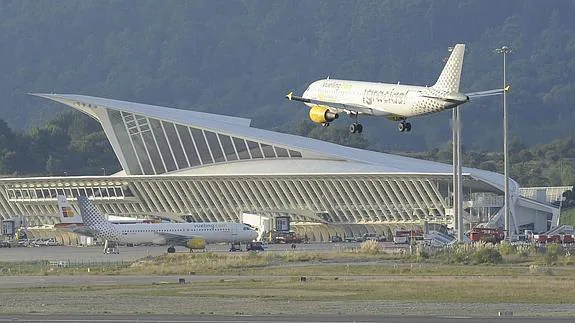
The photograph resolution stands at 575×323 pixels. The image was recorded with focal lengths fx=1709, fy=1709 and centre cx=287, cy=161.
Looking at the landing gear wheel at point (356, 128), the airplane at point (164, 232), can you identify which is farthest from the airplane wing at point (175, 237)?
the landing gear wheel at point (356, 128)

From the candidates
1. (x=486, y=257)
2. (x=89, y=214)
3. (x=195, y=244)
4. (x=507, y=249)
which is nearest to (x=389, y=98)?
(x=486, y=257)

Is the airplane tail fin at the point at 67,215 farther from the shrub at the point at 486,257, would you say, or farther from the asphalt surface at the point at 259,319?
the asphalt surface at the point at 259,319

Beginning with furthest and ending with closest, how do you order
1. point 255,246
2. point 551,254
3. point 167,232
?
point 167,232
point 255,246
point 551,254

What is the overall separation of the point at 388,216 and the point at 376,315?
373 feet

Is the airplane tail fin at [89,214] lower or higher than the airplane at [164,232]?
higher

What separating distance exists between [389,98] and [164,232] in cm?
7871

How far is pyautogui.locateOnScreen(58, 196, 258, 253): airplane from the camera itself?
164 metres

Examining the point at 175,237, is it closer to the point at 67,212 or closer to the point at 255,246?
the point at 255,246

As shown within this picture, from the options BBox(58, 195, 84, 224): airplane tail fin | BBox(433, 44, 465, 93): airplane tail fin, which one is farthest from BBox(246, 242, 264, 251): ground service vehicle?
BBox(433, 44, 465, 93): airplane tail fin

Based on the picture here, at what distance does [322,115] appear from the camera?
3541 inches

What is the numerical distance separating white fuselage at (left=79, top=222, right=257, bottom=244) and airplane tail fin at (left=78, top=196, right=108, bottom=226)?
62cm

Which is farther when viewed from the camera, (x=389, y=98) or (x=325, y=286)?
(x=325, y=286)

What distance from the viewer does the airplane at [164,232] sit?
163500 millimetres

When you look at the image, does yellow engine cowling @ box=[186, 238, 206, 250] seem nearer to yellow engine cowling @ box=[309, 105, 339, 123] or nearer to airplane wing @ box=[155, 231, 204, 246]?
airplane wing @ box=[155, 231, 204, 246]
